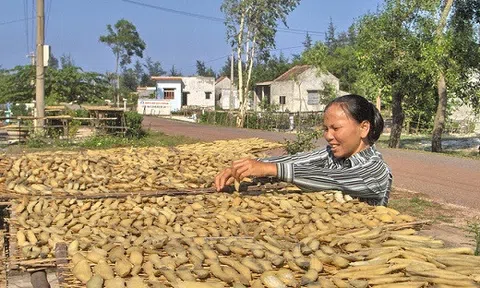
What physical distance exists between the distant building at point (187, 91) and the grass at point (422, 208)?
1818 inches

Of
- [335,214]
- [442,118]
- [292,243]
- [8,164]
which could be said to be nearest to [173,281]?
[292,243]

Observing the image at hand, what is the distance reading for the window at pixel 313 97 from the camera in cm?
4372

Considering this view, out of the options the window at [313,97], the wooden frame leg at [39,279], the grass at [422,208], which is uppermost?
the window at [313,97]

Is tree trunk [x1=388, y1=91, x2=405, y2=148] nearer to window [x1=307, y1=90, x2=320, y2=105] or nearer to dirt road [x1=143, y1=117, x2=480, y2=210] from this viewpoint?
dirt road [x1=143, y1=117, x2=480, y2=210]

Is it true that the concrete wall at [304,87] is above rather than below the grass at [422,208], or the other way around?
above

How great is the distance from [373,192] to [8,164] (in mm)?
3388

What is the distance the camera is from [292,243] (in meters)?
2.18

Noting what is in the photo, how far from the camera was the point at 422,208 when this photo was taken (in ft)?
27.3

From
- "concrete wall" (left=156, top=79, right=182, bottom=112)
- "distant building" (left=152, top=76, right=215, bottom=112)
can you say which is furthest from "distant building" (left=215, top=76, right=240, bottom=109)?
"concrete wall" (left=156, top=79, right=182, bottom=112)

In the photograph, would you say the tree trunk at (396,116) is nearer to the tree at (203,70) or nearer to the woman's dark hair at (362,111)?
the woman's dark hair at (362,111)

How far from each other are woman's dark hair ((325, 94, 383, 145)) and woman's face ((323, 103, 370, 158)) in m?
0.02

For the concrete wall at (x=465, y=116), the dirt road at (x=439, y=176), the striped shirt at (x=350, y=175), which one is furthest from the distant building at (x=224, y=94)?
the striped shirt at (x=350, y=175)

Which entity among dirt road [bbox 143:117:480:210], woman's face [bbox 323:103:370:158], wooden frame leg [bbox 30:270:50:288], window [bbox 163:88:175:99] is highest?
window [bbox 163:88:175:99]

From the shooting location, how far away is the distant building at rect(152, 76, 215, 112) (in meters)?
54.2
